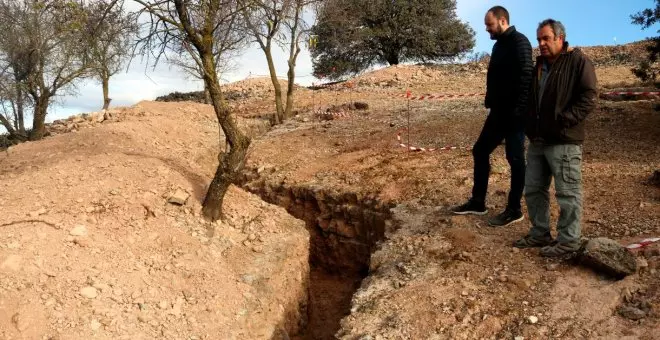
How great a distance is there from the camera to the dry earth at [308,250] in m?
4.33

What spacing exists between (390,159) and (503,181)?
2374mm

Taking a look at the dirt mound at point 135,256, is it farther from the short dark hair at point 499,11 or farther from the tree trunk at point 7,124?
the tree trunk at point 7,124

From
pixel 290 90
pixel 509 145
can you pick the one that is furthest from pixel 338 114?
pixel 509 145

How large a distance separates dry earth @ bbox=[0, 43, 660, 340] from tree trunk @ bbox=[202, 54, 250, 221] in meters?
0.26

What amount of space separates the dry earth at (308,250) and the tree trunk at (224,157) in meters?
0.26

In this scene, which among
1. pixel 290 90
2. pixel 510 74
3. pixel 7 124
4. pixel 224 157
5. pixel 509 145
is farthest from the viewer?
pixel 7 124

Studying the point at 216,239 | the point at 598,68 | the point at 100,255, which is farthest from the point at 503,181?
the point at 598,68

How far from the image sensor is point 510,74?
5.12m

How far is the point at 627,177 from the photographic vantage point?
6625mm

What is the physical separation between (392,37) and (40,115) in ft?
55.5

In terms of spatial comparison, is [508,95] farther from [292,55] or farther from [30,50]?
[30,50]

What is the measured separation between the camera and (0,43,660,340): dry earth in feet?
14.2

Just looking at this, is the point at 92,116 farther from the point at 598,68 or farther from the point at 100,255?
the point at 598,68

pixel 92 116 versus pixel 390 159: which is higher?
pixel 92 116
